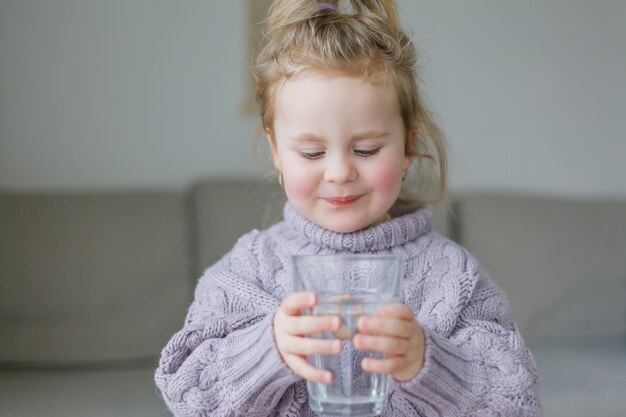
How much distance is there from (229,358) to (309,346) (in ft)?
0.80

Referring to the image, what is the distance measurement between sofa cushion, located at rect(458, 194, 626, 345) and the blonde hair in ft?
4.34

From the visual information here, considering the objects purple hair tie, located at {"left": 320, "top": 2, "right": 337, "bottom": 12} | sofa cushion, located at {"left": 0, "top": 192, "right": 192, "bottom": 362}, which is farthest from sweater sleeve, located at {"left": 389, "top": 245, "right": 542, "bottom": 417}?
sofa cushion, located at {"left": 0, "top": 192, "right": 192, "bottom": 362}

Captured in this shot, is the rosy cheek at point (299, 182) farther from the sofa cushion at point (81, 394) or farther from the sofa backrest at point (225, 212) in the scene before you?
the sofa backrest at point (225, 212)

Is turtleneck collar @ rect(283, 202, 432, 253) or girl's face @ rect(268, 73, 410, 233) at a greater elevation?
girl's face @ rect(268, 73, 410, 233)

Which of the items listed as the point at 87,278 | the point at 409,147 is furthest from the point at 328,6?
the point at 87,278

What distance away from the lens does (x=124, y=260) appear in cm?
243

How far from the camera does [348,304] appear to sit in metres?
0.92

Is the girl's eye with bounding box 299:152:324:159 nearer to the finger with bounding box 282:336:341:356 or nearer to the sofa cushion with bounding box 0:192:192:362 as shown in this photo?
the finger with bounding box 282:336:341:356

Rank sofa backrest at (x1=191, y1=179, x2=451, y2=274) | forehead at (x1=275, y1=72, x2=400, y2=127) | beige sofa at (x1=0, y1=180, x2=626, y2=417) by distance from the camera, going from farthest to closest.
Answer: sofa backrest at (x1=191, y1=179, x2=451, y2=274), beige sofa at (x1=0, y1=180, x2=626, y2=417), forehead at (x1=275, y1=72, x2=400, y2=127)

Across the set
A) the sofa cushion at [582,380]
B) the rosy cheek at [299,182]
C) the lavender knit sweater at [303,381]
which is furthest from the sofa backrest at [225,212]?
the rosy cheek at [299,182]

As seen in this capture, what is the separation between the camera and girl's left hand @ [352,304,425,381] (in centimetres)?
92

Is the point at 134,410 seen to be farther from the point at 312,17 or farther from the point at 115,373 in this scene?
the point at 312,17

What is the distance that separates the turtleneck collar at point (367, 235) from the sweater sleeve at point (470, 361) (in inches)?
4.1

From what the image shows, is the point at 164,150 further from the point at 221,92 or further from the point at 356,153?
the point at 356,153
